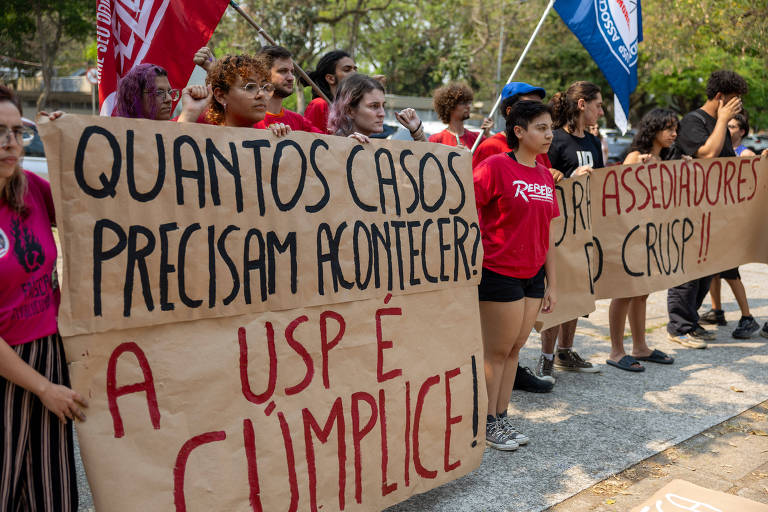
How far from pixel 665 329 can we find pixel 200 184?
16.2ft

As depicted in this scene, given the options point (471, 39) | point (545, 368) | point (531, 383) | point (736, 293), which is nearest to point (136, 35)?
point (531, 383)

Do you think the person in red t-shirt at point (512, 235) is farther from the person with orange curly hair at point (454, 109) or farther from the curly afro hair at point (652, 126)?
the curly afro hair at point (652, 126)

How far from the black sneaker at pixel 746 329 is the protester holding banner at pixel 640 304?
3.55 ft

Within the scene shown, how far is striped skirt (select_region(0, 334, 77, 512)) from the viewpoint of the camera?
2.17 metres

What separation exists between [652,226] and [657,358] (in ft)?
3.10

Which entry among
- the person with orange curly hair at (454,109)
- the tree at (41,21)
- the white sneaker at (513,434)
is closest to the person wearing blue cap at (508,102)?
the person with orange curly hair at (454,109)

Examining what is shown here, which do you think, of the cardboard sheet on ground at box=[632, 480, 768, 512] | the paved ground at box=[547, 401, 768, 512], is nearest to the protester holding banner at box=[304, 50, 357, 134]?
the paved ground at box=[547, 401, 768, 512]

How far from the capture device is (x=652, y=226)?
16.9 feet

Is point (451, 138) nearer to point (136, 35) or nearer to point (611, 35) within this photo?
point (611, 35)

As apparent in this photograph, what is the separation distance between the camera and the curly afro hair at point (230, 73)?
118 inches

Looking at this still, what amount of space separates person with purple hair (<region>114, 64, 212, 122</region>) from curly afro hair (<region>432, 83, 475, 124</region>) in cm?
256

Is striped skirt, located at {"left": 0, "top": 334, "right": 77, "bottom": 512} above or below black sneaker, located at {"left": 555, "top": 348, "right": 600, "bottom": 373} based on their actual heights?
above

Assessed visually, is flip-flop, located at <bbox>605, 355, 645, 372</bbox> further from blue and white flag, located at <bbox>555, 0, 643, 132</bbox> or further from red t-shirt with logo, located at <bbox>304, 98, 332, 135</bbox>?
red t-shirt with logo, located at <bbox>304, 98, 332, 135</bbox>

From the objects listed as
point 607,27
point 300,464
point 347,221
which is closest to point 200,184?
point 347,221
